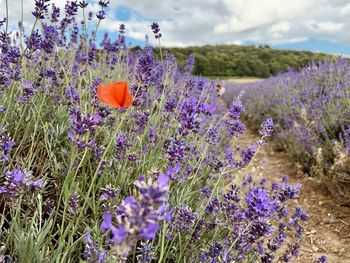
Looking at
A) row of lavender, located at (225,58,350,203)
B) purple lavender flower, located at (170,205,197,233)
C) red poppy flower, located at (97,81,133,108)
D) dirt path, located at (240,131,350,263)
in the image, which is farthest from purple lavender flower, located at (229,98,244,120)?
row of lavender, located at (225,58,350,203)

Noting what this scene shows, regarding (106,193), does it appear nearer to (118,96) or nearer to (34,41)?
(118,96)

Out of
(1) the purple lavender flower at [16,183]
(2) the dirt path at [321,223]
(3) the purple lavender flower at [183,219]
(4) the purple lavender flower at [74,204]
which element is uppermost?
(1) the purple lavender flower at [16,183]

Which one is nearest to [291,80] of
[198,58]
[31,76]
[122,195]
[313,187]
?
[313,187]

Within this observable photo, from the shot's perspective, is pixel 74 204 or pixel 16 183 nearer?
pixel 16 183

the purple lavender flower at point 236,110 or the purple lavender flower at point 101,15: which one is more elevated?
the purple lavender flower at point 101,15

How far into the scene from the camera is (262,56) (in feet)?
113

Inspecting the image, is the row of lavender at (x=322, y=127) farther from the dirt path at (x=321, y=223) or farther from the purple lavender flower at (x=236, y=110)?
the purple lavender flower at (x=236, y=110)

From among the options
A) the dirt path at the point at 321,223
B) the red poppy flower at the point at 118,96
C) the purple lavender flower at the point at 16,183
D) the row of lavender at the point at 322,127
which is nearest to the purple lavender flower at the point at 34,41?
the red poppy flower at the point at 118,96

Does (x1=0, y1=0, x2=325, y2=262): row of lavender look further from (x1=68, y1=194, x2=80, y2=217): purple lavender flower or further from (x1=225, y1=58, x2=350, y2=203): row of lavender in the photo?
(x1=225, y1=58, x2=350, y2=203): row of lavender

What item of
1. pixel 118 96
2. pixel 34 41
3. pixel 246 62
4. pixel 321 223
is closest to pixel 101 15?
pixel 34 41

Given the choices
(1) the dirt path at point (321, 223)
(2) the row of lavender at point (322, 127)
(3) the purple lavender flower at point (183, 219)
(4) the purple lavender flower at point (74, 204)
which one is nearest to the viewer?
(4) the purple lavender flower at point (74, 204)

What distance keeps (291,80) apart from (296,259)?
5667 millimetres

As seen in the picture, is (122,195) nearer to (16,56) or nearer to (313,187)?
(16,56)

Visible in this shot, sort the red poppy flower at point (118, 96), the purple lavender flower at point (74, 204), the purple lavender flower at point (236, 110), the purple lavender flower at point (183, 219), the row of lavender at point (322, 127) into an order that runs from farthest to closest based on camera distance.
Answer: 1. the row of lavender at point (322, 127)
2. the purple lavender flower at point (236, 110)
3. the purple lavender flower at point (183, 219)
4. the purple lavender flower at point (74, 204)
5. the red poppy flower at point (118, 96)
